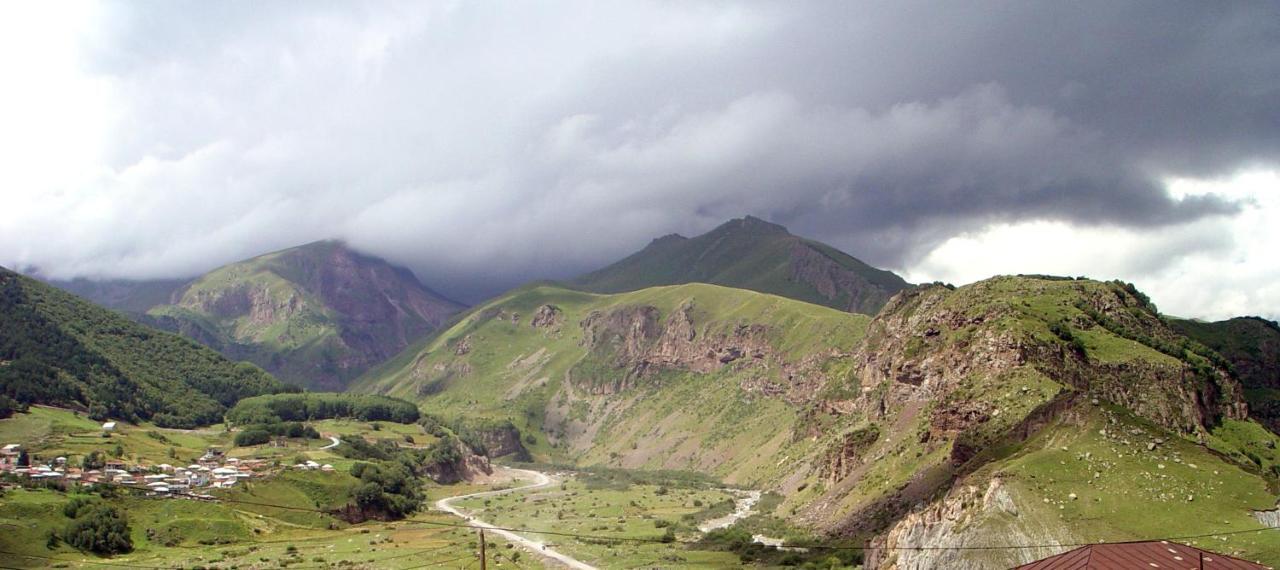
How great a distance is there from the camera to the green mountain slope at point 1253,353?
6373 inches

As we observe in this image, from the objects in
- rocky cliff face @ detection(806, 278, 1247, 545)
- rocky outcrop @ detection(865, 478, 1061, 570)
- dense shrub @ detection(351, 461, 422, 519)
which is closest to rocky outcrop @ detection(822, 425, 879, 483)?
rocky cliff face @ detection(806, 278, 1247, 545)

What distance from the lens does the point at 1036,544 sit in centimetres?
7138

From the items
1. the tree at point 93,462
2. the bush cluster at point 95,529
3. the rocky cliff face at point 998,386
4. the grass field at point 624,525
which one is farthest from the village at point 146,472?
the rocky cliff face at point 998,386

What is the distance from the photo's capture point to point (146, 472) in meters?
161

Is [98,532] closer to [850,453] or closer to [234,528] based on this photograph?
[234,528]

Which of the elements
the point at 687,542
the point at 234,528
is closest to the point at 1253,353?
the point at 687,542

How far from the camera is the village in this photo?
143 m

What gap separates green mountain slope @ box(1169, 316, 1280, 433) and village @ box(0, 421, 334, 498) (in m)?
190

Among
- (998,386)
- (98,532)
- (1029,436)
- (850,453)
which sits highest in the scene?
(998,386)

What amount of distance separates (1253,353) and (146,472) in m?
230

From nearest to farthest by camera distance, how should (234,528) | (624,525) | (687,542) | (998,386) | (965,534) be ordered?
(965,534)
(998,386)
(687,542)
(234,528)
(624,525)

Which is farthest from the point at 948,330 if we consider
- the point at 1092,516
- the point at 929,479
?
the point at 1092,516

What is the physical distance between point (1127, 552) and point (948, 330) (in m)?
92.9

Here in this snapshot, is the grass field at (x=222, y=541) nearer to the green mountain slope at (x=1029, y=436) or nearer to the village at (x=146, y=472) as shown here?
the village at (x=146, y=472)
